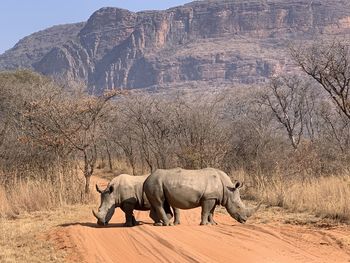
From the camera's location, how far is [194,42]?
531 ft

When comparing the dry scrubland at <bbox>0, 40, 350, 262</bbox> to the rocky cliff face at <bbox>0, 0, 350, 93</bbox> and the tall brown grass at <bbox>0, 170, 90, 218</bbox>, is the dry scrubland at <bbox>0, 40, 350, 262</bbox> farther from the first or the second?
the rocky cliff face at <bbox>0, 0, 350, 93</bbox>

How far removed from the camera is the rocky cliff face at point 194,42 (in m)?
142

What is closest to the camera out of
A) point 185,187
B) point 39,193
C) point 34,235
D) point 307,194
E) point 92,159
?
point 34,235

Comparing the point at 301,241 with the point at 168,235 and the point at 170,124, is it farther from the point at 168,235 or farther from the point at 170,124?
the point at 170,124

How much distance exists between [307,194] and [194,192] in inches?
195

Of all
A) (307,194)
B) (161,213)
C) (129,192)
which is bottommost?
(307,194)

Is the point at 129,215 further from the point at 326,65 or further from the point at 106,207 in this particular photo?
the point at 326,65

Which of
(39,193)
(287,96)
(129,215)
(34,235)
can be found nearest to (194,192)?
(129,215)

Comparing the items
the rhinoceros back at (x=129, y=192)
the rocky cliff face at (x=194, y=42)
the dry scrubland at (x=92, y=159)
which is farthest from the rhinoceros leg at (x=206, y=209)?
the rocky cliff face at (x=194, y=42)

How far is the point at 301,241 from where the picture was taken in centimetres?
1060

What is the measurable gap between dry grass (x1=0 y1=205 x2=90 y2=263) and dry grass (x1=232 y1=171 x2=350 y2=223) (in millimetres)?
5816

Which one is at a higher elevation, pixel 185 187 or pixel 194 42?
pixel 194 42

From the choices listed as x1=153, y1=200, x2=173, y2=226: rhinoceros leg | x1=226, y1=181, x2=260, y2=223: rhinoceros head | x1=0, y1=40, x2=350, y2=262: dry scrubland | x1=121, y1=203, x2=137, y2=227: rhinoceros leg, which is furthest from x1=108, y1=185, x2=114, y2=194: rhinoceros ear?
x1=226, y1=181, x2=260, y2=223: rhinoceros head

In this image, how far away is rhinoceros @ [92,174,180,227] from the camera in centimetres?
1346
